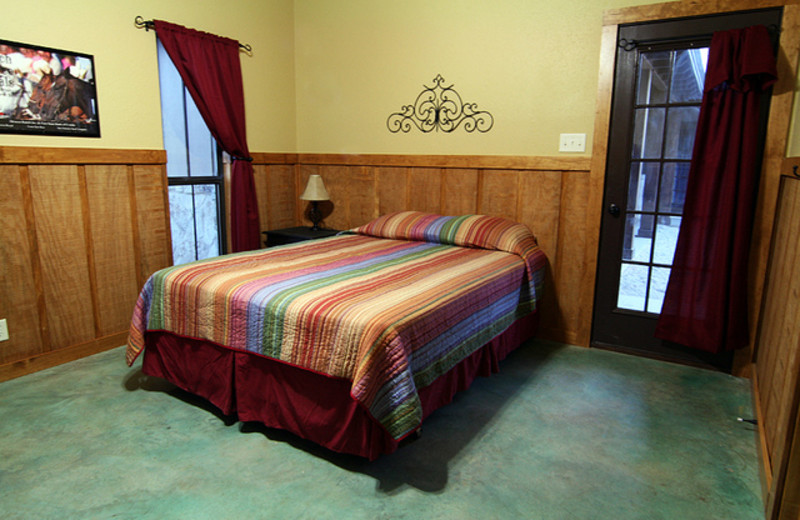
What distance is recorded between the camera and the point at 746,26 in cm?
269

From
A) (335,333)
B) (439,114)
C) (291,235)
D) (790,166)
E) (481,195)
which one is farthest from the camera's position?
(291,235)

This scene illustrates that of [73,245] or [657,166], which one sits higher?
[657,166]

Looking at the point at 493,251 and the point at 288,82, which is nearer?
the point at 493,251

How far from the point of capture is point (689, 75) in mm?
2881

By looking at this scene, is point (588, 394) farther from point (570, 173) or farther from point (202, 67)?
point (202, 67)

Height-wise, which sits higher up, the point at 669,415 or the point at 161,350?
the point at 161,350

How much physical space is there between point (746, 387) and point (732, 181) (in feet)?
3.70

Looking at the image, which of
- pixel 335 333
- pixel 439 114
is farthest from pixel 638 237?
pixel 335 333

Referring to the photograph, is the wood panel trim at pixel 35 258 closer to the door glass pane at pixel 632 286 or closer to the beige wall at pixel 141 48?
the beige wall at pixel 141 48

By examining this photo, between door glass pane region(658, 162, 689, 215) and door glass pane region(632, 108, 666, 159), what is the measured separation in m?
0.12

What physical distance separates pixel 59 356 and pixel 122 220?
2.87 feet

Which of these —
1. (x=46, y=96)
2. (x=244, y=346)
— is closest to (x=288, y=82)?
(x=46, y=96)

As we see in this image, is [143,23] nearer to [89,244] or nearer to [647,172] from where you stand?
[89,244]

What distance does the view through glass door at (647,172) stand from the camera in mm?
2896
